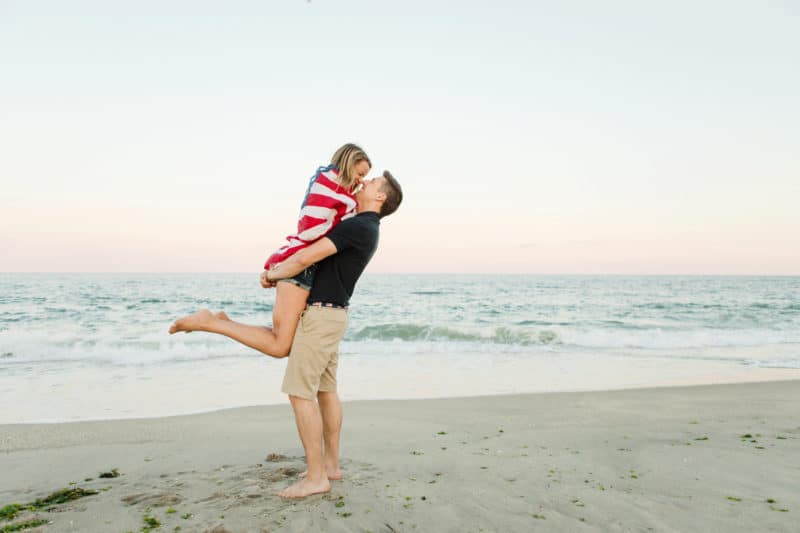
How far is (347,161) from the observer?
11.9 ft

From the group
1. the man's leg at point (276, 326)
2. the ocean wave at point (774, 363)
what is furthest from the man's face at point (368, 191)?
the ocean wave at point (774, 363)

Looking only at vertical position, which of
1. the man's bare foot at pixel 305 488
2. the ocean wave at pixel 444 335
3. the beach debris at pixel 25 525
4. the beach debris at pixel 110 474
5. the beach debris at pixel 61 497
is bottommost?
the ocean wave at pixel 444 335

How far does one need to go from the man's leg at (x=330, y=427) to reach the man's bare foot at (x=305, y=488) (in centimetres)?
31

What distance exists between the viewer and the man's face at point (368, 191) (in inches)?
148

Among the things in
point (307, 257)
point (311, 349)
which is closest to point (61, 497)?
point (311, 349)

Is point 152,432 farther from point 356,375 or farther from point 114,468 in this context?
point 356,375

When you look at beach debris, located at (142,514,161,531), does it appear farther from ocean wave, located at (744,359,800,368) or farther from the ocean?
ocean wave, located at (744,359,800,368)

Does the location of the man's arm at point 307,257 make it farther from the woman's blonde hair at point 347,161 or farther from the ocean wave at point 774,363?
the ocean wave at point 774,363

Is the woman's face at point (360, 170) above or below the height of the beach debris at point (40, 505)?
above

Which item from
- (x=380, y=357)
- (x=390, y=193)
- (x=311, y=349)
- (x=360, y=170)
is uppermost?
(x=360, y=170)

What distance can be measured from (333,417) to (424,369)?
6415 mm

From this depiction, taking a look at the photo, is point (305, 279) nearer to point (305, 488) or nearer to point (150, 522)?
point (305, 488)

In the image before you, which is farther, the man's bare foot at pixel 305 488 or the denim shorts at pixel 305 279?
the denim shorts at pixel 305 279

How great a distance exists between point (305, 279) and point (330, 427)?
1073mm
